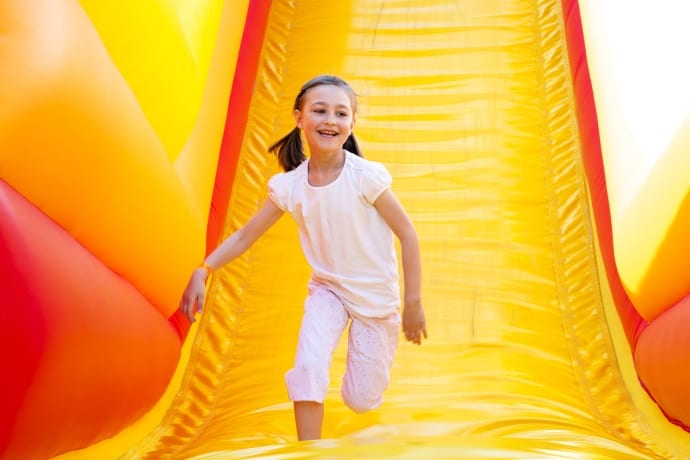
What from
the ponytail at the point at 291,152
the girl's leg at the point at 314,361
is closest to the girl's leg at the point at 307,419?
the girl's leg at the point at 314,361

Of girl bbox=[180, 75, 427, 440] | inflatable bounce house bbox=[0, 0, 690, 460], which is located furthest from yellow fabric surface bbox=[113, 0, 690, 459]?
girl bbox=[180, 75, 427, 440]

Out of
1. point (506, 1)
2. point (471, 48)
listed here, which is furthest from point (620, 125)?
point (506, 1)

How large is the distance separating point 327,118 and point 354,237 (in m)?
0.21

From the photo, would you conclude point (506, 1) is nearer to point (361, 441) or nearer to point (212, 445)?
point (212, 445)

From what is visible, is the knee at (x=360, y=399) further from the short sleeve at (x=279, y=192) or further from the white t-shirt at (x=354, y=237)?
the short sleeve at (x=279, y=192)

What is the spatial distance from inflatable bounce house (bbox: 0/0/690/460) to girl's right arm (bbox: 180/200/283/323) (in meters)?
0.06

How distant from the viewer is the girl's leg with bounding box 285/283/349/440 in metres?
1.65

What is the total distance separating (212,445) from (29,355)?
0.62 metres

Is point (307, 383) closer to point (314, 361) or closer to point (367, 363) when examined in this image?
point (314, 361)

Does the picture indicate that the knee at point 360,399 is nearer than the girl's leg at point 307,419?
No

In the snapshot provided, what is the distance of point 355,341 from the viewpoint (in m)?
1.81

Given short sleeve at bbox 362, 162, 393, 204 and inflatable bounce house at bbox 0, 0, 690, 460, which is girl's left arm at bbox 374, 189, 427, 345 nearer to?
short sleeve at bbox 362, 162, 393, 204

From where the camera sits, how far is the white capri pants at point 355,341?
5.72ft

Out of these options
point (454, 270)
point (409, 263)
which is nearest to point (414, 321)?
point (409, 263)
